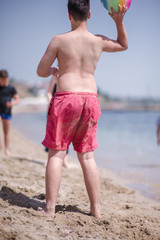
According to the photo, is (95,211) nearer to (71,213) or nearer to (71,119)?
(71,213)

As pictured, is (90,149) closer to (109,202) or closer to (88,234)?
(88,234)

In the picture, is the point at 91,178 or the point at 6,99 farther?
the point at 6,99

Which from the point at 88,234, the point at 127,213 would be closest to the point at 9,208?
the point at 88,234

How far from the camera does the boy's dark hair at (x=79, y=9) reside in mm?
2438

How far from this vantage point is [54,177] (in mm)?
2385

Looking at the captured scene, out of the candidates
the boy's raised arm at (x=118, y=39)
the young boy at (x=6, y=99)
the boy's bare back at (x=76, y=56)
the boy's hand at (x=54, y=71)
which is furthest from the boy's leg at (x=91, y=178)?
the young boy at (x=6, y=99)

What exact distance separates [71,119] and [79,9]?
3.23 feet

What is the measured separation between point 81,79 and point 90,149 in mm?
639

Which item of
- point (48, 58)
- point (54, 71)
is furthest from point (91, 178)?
point (48, 58)

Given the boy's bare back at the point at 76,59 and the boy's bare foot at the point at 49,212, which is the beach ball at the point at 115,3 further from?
the boy's bare foot at the point at 49,212

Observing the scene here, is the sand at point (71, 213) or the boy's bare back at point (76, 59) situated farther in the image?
the boy's bare back at point (76, 59)

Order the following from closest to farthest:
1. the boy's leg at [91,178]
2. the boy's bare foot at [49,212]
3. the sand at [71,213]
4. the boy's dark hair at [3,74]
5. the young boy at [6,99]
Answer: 1. the sand at [71,213]
2. the boy's bare foot at [49,212]
3. the boy's leg at [91,178]
4. the boy's dark hair at [3,74]
5. the young boy at [6,99]

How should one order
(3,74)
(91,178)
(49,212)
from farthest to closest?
(3,74)
(91,178)
(49,212)

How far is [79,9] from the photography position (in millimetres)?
2445
